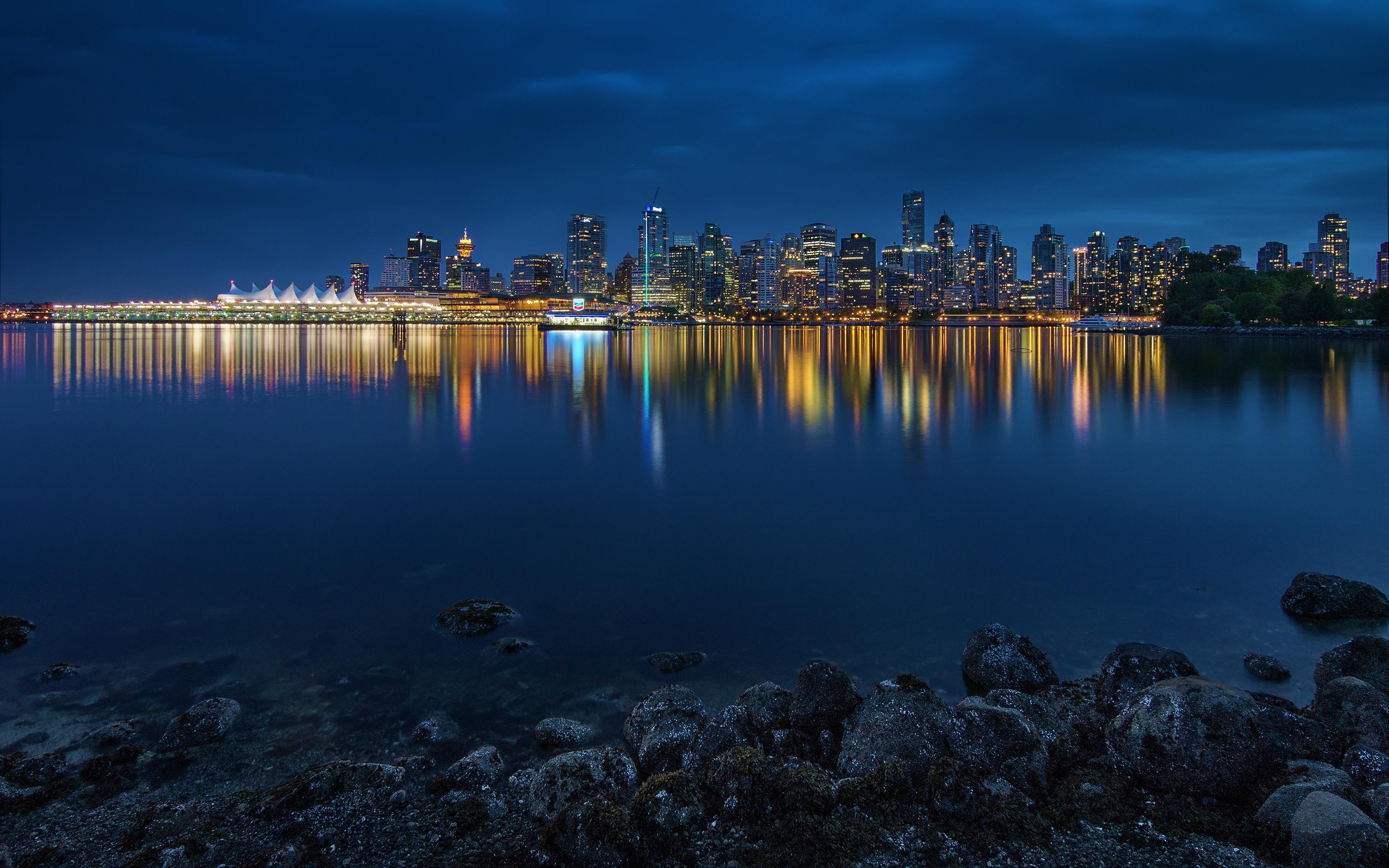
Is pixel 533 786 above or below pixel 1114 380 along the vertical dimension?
below

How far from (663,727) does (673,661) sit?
1.61 m

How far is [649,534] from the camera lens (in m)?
12.6

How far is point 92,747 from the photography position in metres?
6.14

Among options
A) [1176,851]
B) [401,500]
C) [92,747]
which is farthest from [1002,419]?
[92,747]

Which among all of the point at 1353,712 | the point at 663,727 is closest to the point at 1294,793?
the point at 1353,712

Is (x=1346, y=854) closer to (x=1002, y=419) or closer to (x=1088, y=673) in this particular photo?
(x=1088, y=673)

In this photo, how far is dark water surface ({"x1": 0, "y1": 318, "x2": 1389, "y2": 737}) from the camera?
26.1ft

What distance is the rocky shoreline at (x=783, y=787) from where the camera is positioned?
4.82m

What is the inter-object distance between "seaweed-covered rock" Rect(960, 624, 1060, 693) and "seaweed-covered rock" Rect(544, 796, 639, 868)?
363cm

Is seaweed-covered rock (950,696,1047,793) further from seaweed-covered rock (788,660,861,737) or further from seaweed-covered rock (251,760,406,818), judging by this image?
seaweed-covered rock (251,760,406,818)

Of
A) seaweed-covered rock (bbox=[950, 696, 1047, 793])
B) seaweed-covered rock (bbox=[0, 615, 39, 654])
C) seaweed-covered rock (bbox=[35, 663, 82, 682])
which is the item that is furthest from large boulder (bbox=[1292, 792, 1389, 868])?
seaweed-covered rock (bbox=[0, 615, 39, 654])

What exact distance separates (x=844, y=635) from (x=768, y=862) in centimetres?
390

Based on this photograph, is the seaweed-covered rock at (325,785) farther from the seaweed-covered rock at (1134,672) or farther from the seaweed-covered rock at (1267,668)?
the seaweed-covered rock at (1267,668)

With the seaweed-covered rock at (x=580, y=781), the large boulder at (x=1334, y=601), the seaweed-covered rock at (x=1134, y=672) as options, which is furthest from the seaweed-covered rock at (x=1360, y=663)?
Result: the seaweed-covered rock at (x=580, y=781)
